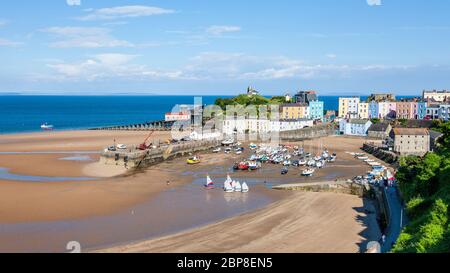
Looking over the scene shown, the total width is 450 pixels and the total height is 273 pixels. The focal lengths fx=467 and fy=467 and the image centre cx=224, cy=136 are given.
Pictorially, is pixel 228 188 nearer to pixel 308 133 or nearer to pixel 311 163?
pixel 311 163

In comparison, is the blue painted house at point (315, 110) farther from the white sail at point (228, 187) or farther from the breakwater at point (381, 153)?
the white sail at point (228, 187)

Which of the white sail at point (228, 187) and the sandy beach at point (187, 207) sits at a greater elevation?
the white sail at point (228, 187)

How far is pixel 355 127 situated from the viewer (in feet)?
175

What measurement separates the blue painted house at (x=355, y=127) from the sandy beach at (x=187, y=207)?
56.3 ft

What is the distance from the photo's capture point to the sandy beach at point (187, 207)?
15.5m

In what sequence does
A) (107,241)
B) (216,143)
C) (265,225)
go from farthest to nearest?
(216,143) → (265,225) → (107,241)

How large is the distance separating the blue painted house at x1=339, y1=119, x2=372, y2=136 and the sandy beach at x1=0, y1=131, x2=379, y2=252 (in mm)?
17151

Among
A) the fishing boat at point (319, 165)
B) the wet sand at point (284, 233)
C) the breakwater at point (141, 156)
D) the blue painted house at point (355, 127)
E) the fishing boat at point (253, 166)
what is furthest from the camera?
the blue painted house at point (355, 127)

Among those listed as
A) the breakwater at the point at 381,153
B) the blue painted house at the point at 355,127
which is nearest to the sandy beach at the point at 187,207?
the breakwater at the point at 381,153

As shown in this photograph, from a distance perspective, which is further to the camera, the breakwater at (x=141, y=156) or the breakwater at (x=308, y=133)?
the breakwater at (x=308, y=133)
